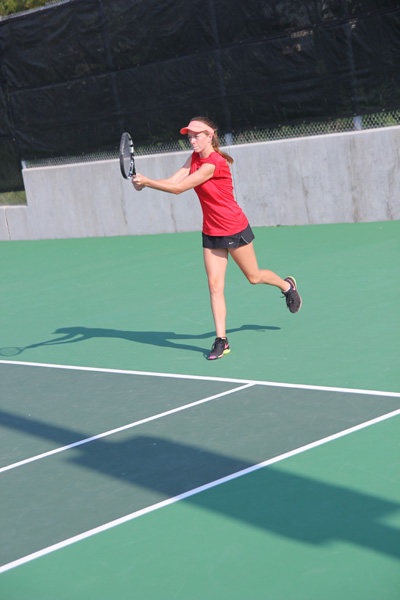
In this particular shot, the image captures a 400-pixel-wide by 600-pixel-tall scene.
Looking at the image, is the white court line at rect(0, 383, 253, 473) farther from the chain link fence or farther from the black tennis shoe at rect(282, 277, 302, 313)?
the chain link fence

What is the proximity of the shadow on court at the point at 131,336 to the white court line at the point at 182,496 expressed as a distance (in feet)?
8.67

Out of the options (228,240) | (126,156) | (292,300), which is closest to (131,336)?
(292,300)

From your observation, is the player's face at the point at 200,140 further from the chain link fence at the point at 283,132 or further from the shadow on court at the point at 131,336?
the chain link fence at the point at 283,132

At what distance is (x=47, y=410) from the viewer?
7086 mm

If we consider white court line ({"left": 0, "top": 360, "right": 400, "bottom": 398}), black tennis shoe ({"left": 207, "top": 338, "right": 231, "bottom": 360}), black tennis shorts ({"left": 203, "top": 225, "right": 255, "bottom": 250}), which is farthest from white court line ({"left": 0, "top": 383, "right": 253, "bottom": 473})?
black tennis shorts ({"left": 203, "top": 225, "right": 255, "bottom": 250})

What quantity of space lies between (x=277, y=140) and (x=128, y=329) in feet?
20.4

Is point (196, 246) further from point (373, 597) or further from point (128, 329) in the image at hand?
point (373, 597)

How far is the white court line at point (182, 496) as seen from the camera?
15.1ft

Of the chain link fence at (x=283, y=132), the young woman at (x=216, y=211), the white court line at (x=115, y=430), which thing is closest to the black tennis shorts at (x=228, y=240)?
the young woman at (x=216, y=211)

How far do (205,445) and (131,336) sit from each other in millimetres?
3559

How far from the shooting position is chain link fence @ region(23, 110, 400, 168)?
44.9 ft

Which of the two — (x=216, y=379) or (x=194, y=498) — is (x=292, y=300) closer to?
(x=216, y=379)

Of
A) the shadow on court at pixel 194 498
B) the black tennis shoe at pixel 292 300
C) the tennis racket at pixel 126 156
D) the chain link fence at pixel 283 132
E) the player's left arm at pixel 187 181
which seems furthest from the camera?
the chain link fence at pixel 283 132

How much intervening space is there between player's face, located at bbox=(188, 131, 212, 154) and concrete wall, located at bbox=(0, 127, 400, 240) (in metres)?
6.20
